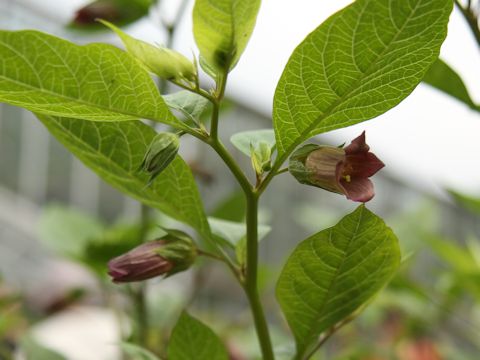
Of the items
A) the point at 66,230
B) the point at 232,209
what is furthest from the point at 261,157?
the point at 66,230

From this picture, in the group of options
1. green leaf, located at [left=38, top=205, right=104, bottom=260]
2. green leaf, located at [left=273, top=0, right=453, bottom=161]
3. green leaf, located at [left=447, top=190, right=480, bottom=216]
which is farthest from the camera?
green leaf, located at [left=38, top=205, right=104, bottom=260]

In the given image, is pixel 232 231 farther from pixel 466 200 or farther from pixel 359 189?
pixel 466 200

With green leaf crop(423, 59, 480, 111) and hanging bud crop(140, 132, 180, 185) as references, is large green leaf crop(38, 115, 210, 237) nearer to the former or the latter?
hanging bud crop(140, 132, 180, 185)

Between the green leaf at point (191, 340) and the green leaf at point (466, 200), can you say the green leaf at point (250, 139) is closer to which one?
the green leaf at point (191, 340)

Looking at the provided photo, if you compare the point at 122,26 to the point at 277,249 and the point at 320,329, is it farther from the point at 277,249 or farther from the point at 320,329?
the point at 277,249

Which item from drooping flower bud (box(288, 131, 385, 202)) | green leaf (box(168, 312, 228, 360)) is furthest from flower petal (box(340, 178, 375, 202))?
green leaf (box(168, 312, 228, 360))

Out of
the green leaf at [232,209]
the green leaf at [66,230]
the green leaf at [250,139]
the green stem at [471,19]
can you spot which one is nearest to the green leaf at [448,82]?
the green stem at [471,19]
